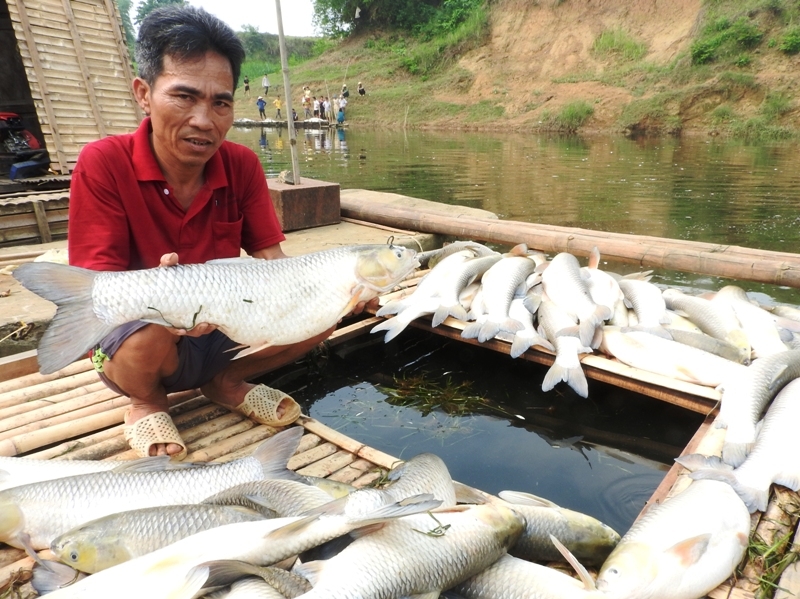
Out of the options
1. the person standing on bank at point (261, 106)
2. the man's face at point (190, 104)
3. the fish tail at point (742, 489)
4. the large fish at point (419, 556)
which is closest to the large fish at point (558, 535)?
the large fish at point (419, 556)

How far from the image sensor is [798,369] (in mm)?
3760

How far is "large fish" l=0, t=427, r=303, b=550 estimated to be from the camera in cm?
243

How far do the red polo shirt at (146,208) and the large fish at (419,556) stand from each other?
5.99 feet

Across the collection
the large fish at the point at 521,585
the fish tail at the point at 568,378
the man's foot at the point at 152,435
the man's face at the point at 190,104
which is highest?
the man's face at the point at 190,104

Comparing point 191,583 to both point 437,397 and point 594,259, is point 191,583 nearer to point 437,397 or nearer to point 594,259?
point 437,397

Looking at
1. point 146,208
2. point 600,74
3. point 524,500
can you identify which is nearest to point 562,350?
point 524,500

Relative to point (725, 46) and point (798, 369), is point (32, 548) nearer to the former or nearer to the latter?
point (798, 369)

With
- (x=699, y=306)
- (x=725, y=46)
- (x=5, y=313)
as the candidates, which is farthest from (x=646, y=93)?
(x=5, y=313)

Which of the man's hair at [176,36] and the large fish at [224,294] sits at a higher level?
the man's hair at [176,36]

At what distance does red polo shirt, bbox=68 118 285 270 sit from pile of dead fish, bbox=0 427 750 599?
3.53ft

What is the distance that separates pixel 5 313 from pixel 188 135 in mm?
3161

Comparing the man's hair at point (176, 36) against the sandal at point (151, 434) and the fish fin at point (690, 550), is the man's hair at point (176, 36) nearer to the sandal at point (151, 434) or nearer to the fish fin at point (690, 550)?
the sandal at point (151, 434)

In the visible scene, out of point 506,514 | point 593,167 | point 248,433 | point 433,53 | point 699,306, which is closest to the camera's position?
point 506,514

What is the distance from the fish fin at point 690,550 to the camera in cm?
226
